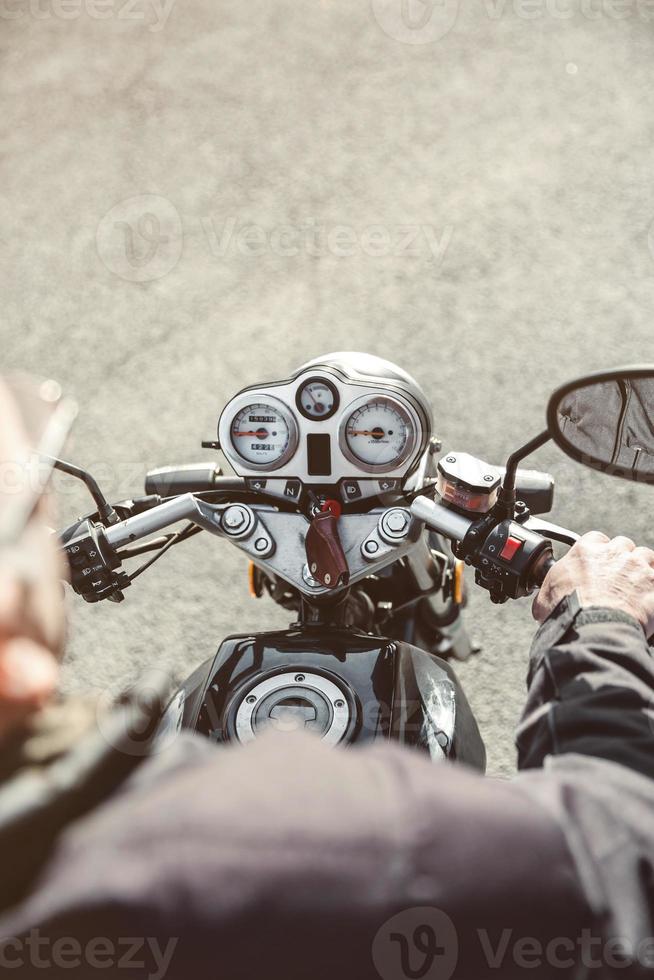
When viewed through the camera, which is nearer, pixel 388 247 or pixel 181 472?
pixel 181 472

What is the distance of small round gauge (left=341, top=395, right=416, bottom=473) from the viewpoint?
2.01 meters

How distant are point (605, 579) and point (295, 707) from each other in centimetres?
69

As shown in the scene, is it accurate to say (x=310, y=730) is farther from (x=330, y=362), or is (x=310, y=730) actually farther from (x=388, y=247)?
(x=388, y=247)

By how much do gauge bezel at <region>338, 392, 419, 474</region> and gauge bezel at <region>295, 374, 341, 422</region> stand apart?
30 mm

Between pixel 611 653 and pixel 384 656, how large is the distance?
61 centimetres

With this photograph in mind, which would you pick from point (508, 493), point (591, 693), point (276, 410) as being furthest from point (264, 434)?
point (591, 693)

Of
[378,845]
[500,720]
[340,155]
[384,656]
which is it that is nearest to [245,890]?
[378,845]

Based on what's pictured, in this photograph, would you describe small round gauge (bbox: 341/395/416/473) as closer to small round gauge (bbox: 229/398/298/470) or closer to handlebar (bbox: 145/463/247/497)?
small round gauge (bbox: 229/398/298/470)

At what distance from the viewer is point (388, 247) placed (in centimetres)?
521

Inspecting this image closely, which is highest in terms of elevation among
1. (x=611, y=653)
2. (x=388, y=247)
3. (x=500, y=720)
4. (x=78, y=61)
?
(x=78, y=61)

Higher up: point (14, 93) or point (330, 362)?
point (14, 93)

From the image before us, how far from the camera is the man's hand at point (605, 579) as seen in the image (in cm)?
162

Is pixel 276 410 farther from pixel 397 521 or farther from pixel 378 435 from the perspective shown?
pixel 397 521

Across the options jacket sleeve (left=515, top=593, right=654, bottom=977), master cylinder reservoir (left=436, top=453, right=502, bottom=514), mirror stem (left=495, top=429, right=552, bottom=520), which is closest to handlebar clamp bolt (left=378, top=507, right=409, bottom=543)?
master cylinder reservoir (left=436, top=453, right=502, bottom=514)
